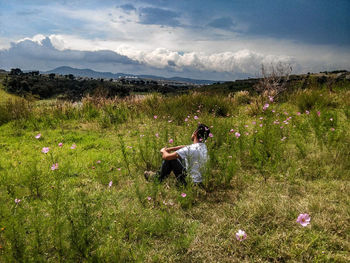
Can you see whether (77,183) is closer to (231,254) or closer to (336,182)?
(231,254)

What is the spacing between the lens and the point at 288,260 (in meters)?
2.27

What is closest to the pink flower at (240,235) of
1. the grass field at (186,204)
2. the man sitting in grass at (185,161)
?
the grass field at (186,204)

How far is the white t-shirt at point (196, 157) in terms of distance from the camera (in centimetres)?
353

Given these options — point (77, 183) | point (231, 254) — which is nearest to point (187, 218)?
point (231, 254)

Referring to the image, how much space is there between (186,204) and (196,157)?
29.5 inches

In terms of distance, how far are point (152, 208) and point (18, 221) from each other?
153 cm

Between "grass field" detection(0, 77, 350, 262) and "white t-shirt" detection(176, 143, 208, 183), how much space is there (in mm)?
193

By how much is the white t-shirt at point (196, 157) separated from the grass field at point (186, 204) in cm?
19

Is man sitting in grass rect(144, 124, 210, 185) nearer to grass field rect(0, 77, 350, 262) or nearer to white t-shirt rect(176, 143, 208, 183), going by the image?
white t-shirt rect(176, 143, 208, 183)

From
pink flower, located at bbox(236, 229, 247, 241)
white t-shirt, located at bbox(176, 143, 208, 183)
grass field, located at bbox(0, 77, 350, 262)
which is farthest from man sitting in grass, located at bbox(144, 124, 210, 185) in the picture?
pink flower, located at bbox(236, 229, 247, 241)

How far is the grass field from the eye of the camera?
2.31m

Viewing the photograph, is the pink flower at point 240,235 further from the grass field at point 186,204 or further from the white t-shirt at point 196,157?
the white t-shirt at point 196,157

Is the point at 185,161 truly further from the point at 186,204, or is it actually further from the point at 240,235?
the point at 240,235

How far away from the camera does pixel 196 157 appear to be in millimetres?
3611
